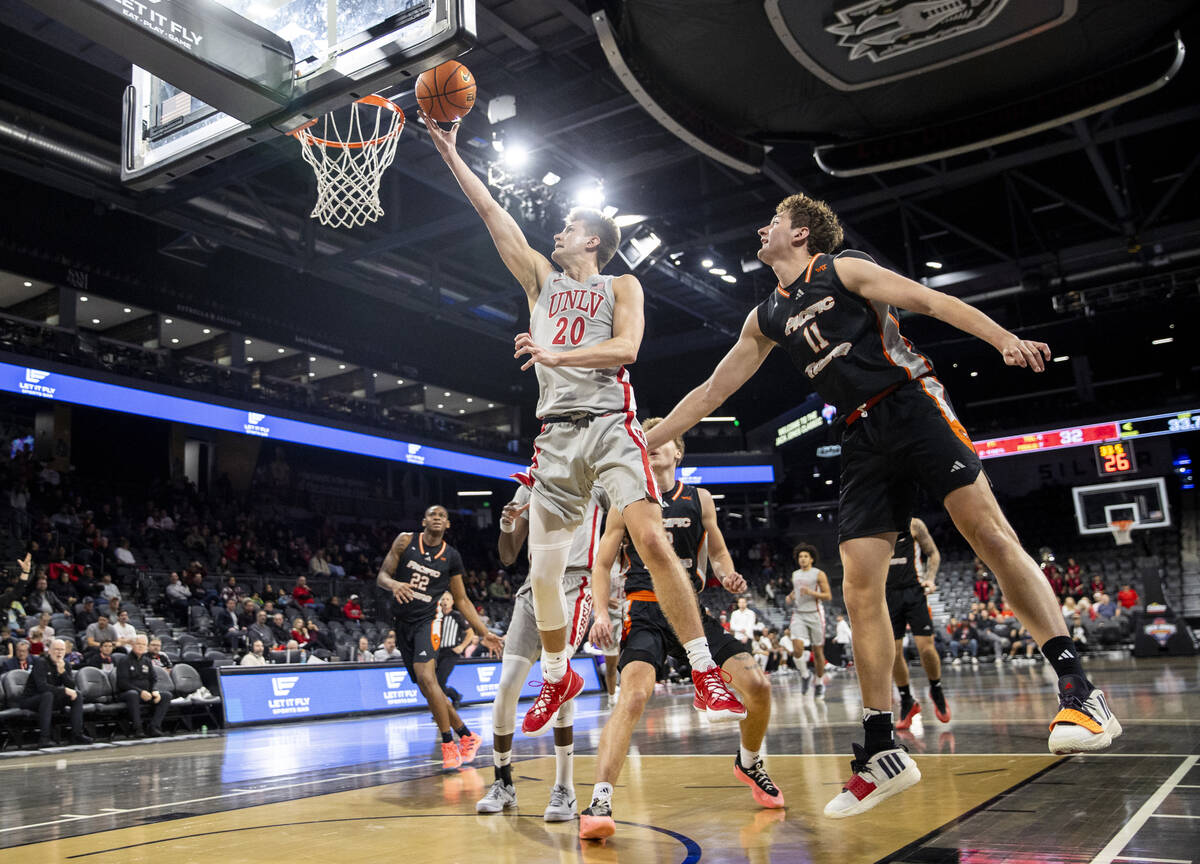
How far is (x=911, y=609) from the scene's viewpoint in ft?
26.6

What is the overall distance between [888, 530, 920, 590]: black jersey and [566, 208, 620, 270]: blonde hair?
4430 millimetres

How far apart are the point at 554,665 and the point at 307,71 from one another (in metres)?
4.39

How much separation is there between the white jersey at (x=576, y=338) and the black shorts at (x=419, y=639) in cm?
351

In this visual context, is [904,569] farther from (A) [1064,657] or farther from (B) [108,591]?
(B) [108,591]

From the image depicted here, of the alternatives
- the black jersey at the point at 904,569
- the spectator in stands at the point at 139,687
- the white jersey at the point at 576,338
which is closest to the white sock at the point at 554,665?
the white jersey at the point at 576,338

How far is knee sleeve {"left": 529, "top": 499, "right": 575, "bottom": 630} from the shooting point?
424cm

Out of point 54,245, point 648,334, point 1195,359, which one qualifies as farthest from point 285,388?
point 1195,359

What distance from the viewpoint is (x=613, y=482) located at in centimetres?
407

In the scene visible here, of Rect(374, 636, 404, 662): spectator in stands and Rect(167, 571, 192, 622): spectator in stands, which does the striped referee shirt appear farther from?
Rect(167, 571, 192, 622): spectator in stands

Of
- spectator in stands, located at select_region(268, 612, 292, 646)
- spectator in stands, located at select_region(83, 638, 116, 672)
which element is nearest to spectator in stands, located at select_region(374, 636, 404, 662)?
spectator in stands, located at select_region(268, 612, 292, 646)

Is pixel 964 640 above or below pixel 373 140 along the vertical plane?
below

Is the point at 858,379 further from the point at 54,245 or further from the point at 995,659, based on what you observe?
the point at 54,245

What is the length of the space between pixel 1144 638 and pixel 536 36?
16.1 metres

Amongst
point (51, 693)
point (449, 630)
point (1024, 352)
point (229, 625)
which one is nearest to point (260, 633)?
point (229, 625)
